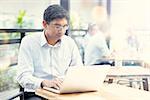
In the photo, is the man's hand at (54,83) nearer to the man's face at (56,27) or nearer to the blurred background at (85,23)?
the man's face at (56,27)

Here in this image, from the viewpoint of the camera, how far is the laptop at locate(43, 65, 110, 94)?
163 centimetres

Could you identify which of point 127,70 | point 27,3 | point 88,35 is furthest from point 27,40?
point 88,35

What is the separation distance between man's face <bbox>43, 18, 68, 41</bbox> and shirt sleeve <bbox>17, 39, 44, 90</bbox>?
191mm

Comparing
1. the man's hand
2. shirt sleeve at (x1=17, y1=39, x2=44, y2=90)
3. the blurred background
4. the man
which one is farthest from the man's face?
the blurred background

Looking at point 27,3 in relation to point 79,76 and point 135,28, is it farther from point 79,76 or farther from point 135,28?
point 79,76

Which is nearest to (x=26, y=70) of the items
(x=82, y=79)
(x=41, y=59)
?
(x=41, y=59)

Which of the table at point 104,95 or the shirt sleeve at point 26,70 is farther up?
the shirt sleeve at point 26,70

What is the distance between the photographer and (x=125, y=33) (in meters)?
6.05

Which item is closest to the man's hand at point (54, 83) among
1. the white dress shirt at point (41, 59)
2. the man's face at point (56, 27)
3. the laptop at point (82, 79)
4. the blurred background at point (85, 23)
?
the laptop at point (82, 79)

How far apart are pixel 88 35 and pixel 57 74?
3166 millimetres

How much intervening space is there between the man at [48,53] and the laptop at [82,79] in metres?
0.34

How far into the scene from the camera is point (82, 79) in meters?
1.67

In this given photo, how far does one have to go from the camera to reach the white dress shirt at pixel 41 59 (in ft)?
6.88

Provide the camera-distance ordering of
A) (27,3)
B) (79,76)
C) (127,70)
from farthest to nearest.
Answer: (27,3), (127,70), (79,76)
